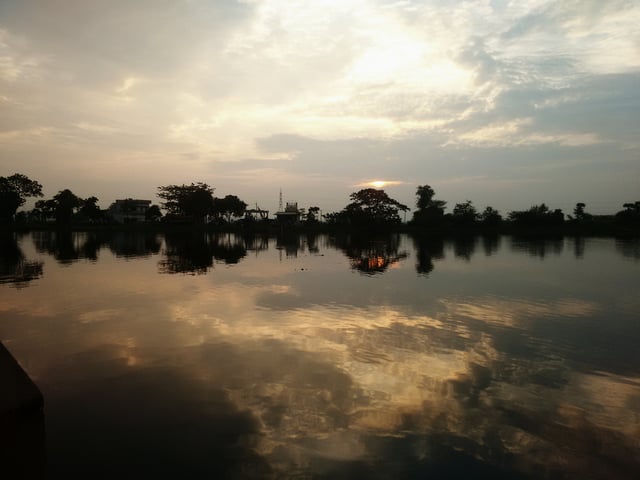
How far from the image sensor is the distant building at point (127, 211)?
11456 centimetres

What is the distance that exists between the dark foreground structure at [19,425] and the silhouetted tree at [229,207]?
89810mm

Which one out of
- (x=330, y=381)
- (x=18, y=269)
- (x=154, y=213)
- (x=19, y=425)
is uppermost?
(x=154, y=213)

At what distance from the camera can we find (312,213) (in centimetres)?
10731

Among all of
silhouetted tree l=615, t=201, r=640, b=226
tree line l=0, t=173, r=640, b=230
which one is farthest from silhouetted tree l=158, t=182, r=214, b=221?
silhouetted tree l=615, t=201, r=640, b=226

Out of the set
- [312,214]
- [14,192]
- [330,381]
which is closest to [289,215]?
[312,214]

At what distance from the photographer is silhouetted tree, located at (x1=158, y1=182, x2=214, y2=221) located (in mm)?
88188

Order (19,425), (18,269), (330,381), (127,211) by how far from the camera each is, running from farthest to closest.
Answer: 1. (127,211)
2. (18,269)
3. (330,381)
4. (19,425)

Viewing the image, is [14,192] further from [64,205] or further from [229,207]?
[229,207]

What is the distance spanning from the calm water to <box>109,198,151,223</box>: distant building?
103059mm

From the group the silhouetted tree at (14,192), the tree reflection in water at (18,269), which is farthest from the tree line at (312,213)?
the tree reflection in water at (18,269)

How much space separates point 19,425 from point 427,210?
101 meters

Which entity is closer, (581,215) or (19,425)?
(19,425)

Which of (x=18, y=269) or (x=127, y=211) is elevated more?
(x=127, y=211)

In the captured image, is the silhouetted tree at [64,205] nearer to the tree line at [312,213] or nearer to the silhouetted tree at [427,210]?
the tree line at [312,213]
